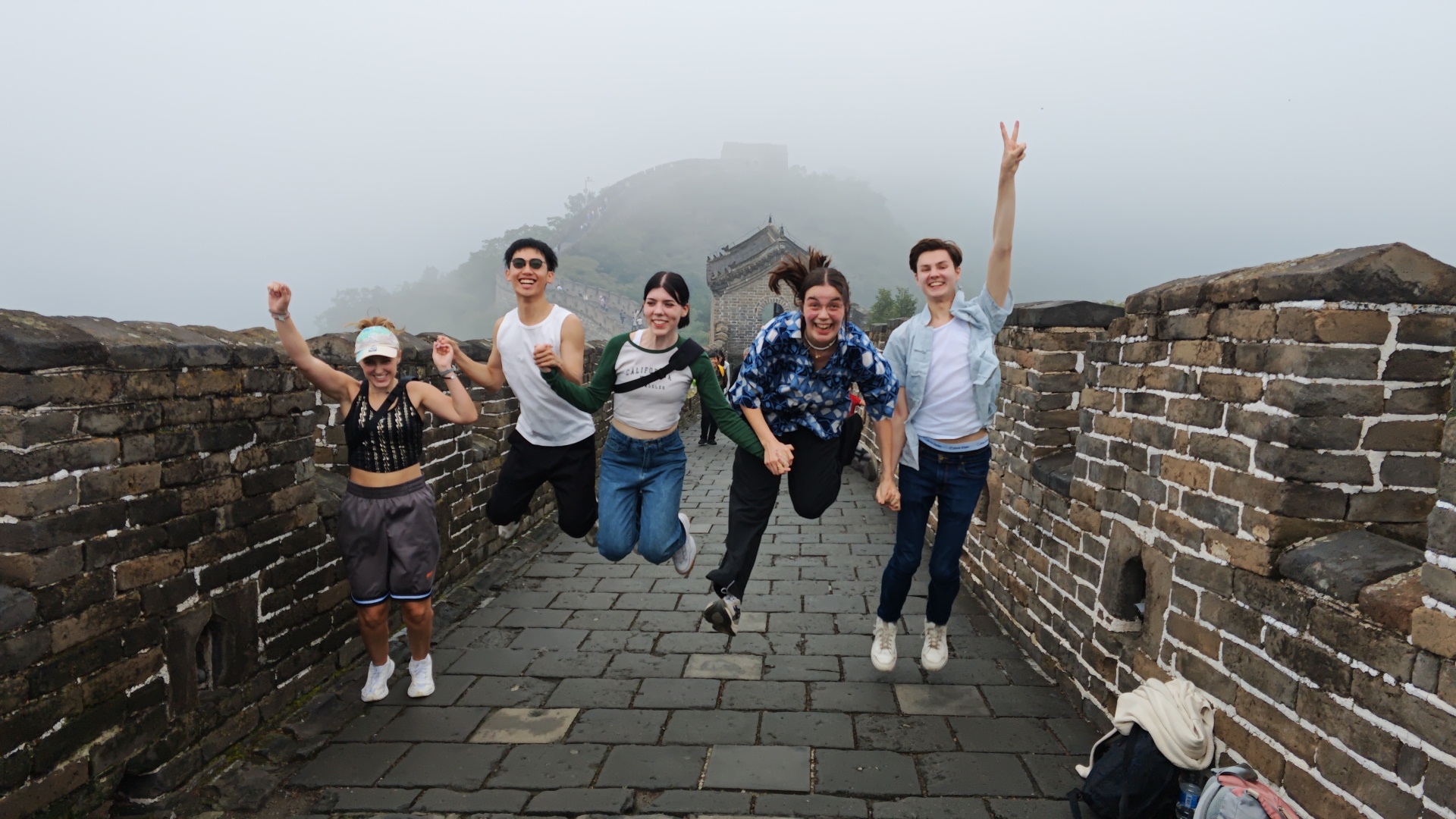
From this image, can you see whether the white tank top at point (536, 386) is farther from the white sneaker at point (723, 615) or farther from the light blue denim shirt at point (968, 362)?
the light blue denim shirt at point (968, 362)

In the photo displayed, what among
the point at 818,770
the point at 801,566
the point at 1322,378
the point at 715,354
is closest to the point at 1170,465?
the point at 1322,378

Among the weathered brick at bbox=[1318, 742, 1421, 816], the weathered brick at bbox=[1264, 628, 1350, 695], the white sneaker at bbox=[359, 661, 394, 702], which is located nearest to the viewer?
the weathered brick at bbox=[1318, 742, 1421, 816]

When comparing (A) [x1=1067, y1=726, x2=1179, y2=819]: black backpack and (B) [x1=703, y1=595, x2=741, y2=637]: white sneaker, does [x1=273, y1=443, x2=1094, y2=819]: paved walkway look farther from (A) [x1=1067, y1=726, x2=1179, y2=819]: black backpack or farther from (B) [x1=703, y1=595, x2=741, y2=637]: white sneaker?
(B) [x1=703, y1=595, x2=741, y2=637]: white sneaker

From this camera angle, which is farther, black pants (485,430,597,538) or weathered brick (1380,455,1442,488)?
black pants (485,430,597,538)

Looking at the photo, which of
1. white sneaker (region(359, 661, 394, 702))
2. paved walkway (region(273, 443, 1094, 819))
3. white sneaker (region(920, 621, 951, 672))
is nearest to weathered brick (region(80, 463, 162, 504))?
paved walkway (region(273, 443, 1094, 819))

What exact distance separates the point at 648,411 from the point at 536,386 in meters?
0.62

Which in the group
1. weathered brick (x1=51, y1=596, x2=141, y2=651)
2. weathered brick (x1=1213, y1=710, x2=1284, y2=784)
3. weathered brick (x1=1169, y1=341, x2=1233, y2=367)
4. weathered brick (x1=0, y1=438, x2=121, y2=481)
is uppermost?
weathered brick (x1=1169, y1=341, x2=1233, y2=367)

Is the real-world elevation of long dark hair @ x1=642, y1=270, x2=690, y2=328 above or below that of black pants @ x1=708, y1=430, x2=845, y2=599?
above

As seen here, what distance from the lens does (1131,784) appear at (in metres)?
2.71

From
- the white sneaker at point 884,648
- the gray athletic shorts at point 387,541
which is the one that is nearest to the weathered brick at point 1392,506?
the white sneaker at point 884,648

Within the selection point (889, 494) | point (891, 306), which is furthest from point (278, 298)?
point (891, 306)

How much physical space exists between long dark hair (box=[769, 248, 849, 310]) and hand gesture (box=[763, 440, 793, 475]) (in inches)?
26.2

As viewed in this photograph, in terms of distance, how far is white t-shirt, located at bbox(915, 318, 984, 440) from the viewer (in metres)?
3.82

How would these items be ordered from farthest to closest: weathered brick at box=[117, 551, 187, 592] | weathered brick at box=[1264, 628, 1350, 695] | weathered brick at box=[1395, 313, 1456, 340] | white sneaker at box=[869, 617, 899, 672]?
white sneaker at box=[869, 617, 899, 672]
weathered brick at box=[117, 551, 187, 592]
weathered brick at box=[1395, 313, 1456, 340]
weathered brick at box=[1264, 628, 1350, 695]
